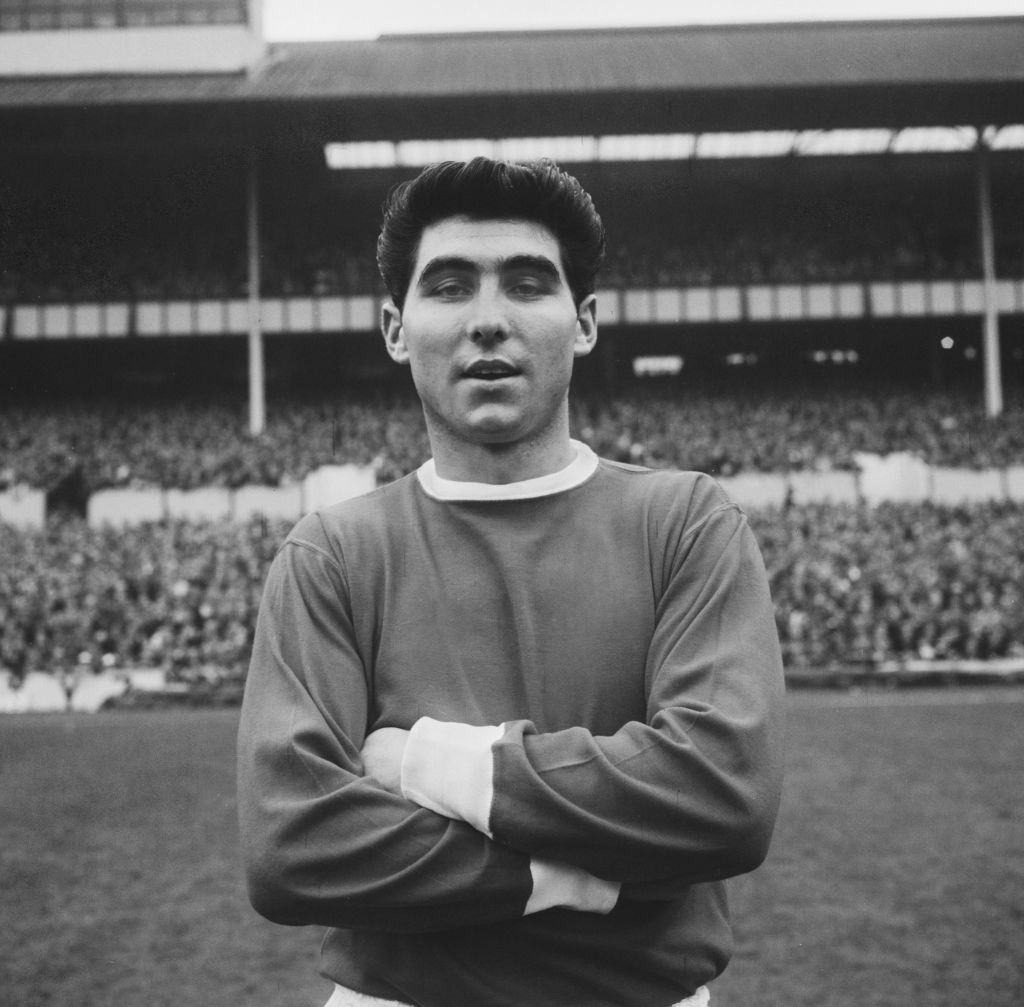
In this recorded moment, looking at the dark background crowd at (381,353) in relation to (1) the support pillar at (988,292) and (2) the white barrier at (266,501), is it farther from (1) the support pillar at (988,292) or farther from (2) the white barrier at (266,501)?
(1) the support pillar at (988,292)

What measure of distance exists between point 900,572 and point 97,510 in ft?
62.1

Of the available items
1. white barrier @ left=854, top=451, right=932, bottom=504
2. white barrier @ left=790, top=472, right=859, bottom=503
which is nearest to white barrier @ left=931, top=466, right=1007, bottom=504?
white barrier @ left=854, top=451, right=932, bottom=504

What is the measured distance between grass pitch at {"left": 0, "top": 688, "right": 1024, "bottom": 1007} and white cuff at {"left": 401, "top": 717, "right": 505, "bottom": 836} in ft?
13.1

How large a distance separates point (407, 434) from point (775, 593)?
11.3 metres

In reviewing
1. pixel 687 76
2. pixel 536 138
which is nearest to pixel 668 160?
pixel 687 76

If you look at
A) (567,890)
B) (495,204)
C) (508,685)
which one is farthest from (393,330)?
(567,890)

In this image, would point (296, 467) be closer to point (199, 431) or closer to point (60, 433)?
point (199, 431)

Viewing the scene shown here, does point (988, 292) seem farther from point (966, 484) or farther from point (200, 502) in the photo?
point (200, 502)

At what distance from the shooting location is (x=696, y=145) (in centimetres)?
3064

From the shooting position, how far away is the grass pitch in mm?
5324

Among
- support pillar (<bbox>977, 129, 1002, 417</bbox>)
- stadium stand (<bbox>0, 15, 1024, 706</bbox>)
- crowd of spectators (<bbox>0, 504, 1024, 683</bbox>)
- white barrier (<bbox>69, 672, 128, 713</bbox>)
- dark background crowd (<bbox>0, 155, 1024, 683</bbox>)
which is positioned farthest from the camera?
support pillar (<bbox>977, 129, 1002, 417</bbox>)

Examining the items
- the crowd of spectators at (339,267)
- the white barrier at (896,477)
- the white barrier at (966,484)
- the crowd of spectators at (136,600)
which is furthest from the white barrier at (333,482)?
the white barrier at (966,484)

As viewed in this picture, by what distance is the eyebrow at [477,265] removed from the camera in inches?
73.0

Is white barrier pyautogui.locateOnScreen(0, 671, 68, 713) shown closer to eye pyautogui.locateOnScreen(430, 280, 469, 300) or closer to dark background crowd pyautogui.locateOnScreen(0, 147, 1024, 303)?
dark background crowd pyautogui.locateOnScreen(0, 147, 1024, 303)
